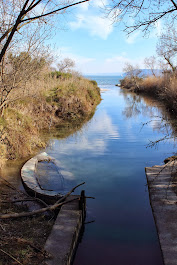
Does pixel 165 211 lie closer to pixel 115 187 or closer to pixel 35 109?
pixel 115 187

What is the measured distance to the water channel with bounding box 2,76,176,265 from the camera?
5172 millimetres

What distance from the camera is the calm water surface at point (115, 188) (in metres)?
5.16

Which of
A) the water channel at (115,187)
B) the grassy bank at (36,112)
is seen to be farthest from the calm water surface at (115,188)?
the grassy bank at (36,112)

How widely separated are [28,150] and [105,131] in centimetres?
653

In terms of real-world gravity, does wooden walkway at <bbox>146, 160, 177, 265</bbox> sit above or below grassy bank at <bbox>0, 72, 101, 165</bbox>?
below

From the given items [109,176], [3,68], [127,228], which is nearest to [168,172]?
[109,176]

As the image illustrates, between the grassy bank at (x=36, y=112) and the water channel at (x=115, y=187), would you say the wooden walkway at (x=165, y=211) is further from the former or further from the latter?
the grassy bank at (x=36, y=112)

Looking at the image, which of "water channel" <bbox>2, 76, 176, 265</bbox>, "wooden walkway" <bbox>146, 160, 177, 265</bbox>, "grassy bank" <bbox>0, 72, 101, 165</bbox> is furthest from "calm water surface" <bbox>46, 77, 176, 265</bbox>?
"grassy bank" <bbox>0, 72, 101, 165</bbox>

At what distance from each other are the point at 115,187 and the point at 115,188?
8 cm

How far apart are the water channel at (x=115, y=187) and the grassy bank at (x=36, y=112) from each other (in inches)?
55.1

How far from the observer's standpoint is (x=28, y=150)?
1093 cm

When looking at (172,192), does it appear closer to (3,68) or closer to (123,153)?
(123,153)

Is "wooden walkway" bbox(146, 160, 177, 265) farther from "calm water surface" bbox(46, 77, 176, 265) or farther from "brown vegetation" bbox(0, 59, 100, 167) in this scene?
"brown vegetation" bbox(0, 59, 100, 167)

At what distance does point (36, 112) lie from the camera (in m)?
16.6
